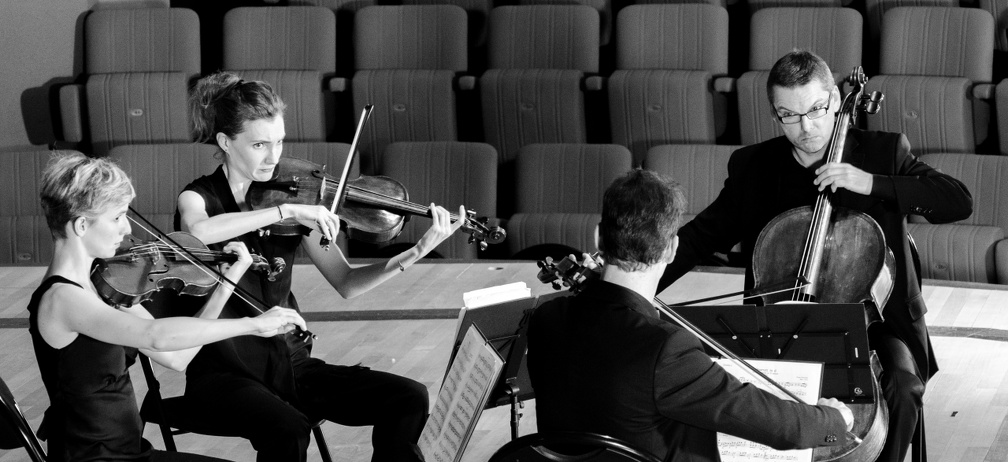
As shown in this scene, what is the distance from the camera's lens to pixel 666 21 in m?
3.80

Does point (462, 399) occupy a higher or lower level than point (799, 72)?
lower

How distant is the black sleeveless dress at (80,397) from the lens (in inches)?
61.3

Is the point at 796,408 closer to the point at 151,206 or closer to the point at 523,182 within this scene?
the point at 523,182

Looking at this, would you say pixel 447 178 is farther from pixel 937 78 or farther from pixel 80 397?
pixel 80 397

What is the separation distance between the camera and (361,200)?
2.28 metres

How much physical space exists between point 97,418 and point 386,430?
1.61ft

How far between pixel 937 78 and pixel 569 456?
2.59 meters

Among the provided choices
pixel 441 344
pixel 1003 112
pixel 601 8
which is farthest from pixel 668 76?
pixel 441 344

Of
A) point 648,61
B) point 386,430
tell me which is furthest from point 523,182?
point 386,430

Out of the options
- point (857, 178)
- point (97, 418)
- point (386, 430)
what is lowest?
point (386, 430)

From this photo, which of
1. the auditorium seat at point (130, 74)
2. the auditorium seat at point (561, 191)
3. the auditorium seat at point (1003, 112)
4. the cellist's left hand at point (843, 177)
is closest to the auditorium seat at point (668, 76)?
the auditorium seat at point (561, 191)

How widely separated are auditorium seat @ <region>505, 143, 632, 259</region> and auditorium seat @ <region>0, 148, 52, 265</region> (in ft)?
5.01

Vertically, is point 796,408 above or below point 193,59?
below

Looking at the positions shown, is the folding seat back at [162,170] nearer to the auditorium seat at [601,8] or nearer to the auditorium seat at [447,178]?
the auditorium seat at [447,178]
